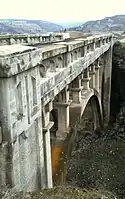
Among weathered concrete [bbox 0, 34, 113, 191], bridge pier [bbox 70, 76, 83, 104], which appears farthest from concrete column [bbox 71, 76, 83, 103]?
weathered concrete [bbox 0, 34, 113, 191]

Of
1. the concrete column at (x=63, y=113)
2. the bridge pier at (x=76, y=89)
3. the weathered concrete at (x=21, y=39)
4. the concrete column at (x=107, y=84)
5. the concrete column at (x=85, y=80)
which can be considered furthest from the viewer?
the concrete column at (x=107, y=84)

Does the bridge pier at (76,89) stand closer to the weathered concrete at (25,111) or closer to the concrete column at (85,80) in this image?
the concrete column at (85,80)

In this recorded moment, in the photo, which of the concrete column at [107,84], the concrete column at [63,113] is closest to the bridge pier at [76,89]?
the concrete column at [63,113]

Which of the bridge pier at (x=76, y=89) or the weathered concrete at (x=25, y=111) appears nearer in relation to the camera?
the weathered concrete at (x=25, y=111)

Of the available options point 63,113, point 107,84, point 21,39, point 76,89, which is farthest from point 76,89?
point 107,84

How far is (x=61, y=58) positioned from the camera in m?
8.63

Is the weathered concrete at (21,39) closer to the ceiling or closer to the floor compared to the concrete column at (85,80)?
closer to the ceiling

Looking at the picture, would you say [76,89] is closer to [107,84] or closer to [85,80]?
[85,80]

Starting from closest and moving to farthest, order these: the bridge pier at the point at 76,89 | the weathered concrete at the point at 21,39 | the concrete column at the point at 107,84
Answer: the bridge pier at the point at 76,89 < the weathered concrete at the point at 21,39 < the concrete column at the point at 107,84

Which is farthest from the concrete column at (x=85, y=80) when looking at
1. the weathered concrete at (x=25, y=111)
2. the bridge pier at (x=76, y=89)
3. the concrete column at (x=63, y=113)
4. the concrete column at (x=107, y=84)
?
the concrete column at (x=107, y=84)

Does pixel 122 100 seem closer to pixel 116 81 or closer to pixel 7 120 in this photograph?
pixel 116 81

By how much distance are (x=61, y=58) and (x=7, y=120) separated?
4401mm

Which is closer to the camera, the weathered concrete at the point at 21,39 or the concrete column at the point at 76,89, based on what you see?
the concrete column at the point at 76,89

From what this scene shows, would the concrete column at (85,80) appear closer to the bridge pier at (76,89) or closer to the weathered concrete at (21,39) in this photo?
the bridge pier at (76,89)
